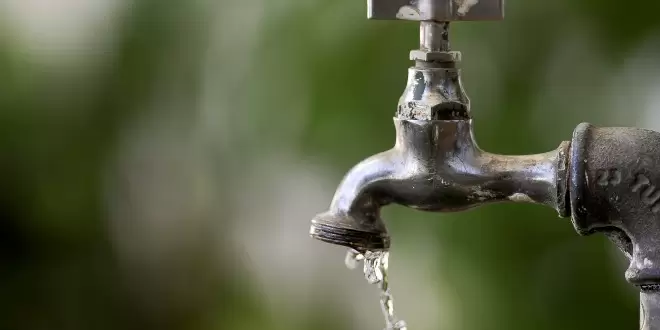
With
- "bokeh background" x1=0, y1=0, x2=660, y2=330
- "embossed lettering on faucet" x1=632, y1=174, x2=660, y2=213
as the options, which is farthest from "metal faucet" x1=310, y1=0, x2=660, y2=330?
"bokeh background" x1=0, y1=0, x2=660, y2=330

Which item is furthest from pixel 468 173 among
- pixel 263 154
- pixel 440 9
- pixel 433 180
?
pixel 263 154

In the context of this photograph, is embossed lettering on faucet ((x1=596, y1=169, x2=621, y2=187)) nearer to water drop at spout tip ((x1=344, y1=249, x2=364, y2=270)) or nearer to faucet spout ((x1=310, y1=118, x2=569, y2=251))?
faucet spout ((x1=310, y1=118, x2=569, y2=251))

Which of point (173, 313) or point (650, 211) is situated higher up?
point (650, 211)

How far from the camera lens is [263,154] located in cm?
115

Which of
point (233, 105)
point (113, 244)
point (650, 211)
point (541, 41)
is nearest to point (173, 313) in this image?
point (113, 244)

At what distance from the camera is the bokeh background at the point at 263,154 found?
948mm

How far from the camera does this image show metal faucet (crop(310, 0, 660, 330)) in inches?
21.4

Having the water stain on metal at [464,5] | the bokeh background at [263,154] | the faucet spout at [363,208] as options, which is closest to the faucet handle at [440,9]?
the water stain on metal at [464,5]

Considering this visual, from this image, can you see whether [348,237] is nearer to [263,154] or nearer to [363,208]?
[363,208]

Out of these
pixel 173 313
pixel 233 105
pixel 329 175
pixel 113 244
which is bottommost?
pixel 173 313

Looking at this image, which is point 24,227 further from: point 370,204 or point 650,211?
point 650,211

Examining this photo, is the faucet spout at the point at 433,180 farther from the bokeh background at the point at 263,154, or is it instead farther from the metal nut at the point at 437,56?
the bokeh background at the point at 263,154

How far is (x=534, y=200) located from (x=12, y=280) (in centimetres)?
98

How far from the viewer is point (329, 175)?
1.11 m
